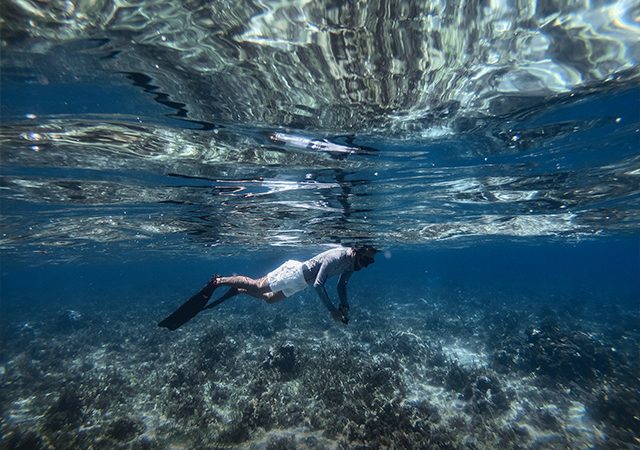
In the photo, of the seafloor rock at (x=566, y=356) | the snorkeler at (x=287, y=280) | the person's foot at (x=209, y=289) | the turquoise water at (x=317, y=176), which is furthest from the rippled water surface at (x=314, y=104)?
the seafloor rock at (x=566, y=356)

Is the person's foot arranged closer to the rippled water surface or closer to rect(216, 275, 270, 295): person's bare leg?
rect(216, 275, 270, 295): person's bare leg

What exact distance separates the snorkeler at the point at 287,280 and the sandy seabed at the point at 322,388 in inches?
158

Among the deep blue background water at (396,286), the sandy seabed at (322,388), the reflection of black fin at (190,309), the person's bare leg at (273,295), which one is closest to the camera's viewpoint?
the reflection of black fin at (190,309)

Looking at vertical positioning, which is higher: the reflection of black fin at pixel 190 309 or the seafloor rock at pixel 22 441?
the reflection of black fin at pixel 190 309

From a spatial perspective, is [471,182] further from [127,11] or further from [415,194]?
[127,11]

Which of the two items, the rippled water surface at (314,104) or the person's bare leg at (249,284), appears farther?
the person's bare leg at (249,284)

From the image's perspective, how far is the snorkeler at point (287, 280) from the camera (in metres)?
10.3

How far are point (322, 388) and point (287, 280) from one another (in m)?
5.08

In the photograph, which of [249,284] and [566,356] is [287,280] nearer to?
[249,284]

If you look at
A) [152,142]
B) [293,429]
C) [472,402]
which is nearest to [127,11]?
[152,142]

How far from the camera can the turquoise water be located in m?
5.54

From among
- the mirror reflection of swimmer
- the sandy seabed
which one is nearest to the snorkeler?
the mirror reflection of swimmer

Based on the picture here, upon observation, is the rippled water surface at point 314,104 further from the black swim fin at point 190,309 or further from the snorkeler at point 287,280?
the black swim fin at point 190,309

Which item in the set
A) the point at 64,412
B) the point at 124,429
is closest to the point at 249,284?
the point at 124,429
